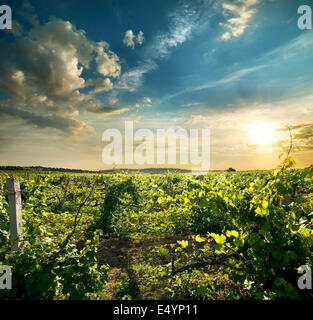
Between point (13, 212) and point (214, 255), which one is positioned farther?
point (214, 255)

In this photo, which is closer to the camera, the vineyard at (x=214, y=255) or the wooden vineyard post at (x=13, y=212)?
the vineyard at (x=214, y=255)

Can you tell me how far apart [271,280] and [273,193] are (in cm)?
104

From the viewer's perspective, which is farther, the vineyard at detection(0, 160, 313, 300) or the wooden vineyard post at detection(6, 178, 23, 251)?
the wooden vineyard post at detection(6, 178, 23, 251)

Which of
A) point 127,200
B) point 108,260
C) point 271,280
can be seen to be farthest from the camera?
point 127,200

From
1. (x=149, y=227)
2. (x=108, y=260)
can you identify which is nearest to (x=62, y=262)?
(x=108, y=260)

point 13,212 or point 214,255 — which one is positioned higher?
point 13,212

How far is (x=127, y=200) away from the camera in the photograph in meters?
9.20
